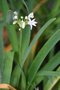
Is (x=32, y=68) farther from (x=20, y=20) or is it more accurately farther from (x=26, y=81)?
(x=20, y=20)

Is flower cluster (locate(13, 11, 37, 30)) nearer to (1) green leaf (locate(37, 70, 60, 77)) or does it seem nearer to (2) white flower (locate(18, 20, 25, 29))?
(2) white flower (locate(18, 20, 25, 29))

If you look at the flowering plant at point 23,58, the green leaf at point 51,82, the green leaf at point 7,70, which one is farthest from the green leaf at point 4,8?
the green leaf at point 51,82

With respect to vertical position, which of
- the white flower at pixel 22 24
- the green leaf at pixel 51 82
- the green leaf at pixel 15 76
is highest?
the white flower at pixel 22 24

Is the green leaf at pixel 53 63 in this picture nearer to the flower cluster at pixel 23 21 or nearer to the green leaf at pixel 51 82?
the green leaf at pixel 51 82

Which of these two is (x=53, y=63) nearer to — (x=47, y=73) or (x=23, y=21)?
(x=47, y=73)

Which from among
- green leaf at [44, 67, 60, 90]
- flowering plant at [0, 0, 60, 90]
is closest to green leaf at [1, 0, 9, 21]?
flowering plant at [0, 0, 60, 90]

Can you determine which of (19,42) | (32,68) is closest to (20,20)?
(19,42)

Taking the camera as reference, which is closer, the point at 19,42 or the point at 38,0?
the point at 19,42

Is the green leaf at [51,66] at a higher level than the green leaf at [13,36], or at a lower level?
lower

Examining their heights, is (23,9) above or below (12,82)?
above
